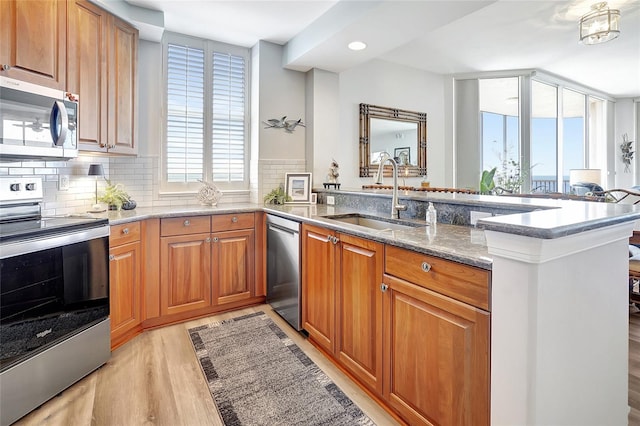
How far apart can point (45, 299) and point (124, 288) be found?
2.06 ft

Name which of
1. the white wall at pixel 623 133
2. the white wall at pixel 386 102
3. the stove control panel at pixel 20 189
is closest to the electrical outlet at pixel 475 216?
the white wall at pixel 386 102

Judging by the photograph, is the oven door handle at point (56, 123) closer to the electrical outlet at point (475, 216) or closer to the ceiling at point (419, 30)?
the ceiling at point (419, 30)

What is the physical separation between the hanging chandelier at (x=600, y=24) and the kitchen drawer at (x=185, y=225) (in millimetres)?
3964

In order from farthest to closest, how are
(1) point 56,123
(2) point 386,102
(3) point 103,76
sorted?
(2) point 386,102 → (3) point 103,76 → (1) point 56,123

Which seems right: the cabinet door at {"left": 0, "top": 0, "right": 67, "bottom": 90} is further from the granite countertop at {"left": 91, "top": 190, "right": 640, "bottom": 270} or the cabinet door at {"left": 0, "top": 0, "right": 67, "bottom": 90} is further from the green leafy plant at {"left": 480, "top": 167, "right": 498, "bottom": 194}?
the green leafy plant at {"left": 480, "top": 167, "right": 498, "bottom": 194}

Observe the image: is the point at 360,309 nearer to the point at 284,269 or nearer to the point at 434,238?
the point at 434,238

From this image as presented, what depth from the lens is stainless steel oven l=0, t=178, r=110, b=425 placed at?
1615mm

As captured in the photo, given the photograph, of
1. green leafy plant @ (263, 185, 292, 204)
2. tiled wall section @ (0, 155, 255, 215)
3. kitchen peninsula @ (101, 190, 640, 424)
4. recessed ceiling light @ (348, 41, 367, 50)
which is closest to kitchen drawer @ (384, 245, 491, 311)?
kitchen peninsula @ (101, 190, 640, 424)

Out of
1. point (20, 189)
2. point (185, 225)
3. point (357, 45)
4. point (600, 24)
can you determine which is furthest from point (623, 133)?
point (20, 189)

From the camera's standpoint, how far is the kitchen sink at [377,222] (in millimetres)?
2205

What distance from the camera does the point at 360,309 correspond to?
1.84m

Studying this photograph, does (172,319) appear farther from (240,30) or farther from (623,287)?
(623,287)

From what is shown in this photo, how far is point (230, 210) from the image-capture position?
9.62 ft

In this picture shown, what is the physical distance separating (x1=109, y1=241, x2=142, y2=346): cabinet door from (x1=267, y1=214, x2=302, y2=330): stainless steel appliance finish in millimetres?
1021
